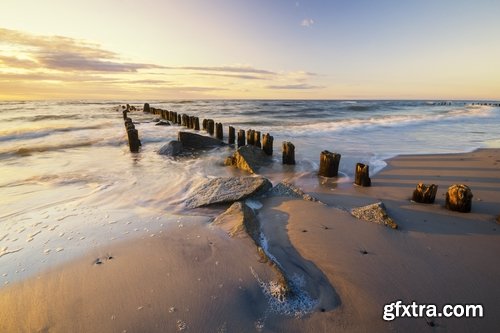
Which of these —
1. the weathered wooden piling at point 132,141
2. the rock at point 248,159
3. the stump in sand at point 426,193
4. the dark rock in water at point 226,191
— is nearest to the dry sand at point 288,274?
the stump in sand at point 426,193

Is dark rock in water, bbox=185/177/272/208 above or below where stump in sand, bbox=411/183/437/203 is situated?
below


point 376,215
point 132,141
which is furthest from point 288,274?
point 132,141

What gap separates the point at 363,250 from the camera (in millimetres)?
3352

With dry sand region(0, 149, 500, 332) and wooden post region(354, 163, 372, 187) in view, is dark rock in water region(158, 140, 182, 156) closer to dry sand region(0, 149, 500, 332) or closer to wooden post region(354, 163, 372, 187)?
dry sand region(0, 149, 500, 332)

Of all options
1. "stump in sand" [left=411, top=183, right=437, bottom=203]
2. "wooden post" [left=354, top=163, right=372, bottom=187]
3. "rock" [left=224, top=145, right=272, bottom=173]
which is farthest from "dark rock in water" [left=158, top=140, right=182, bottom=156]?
"stump in sand" [left=411, top=183, right=437, bottom=203]

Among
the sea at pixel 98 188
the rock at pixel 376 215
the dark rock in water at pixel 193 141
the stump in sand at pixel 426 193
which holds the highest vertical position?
the stump in sand at pixel 426 193

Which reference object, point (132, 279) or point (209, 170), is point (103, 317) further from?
point (209, 170)

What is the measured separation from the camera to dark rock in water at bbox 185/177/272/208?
5.05 metres

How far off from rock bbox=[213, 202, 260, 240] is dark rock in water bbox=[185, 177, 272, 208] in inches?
25.8

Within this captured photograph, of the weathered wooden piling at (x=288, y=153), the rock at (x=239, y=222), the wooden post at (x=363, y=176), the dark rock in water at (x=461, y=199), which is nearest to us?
the rock at (x=239, y=222)

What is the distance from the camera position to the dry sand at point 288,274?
2340 mm

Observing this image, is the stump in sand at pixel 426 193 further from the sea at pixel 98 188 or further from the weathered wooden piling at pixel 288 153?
the weathered wooden piling at pixel 288 153

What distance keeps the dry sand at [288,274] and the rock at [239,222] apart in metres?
0.12

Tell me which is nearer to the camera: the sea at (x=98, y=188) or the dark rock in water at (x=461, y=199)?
the sea at (x=98, y=188)
